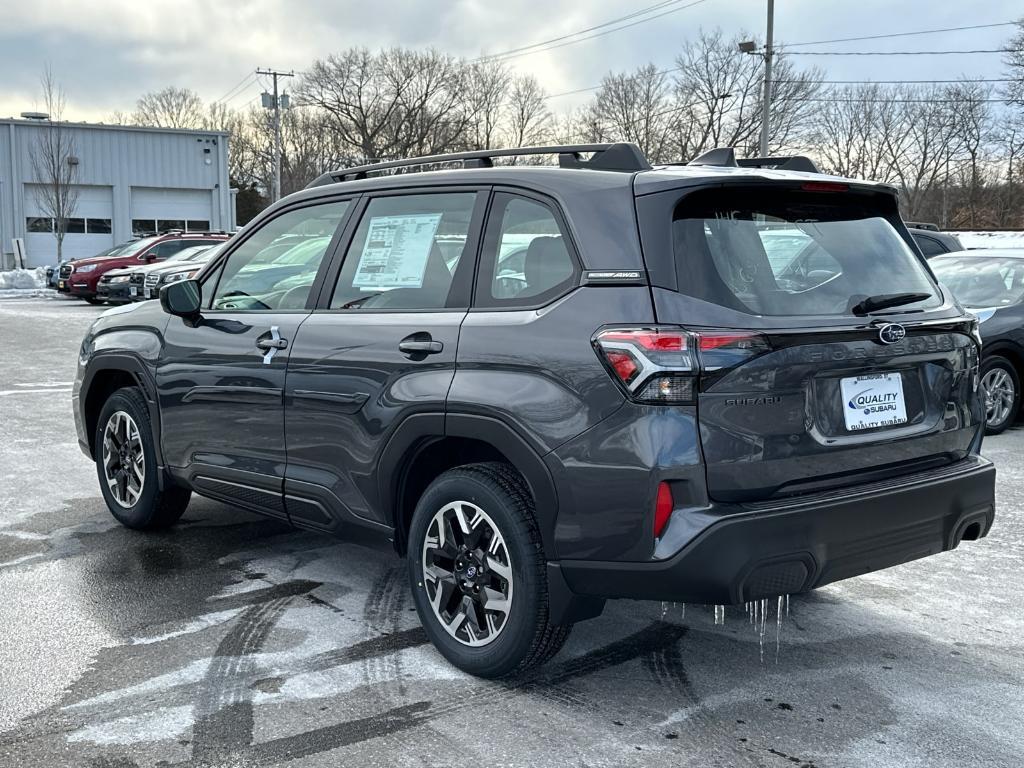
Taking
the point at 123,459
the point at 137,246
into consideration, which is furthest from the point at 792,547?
the point at 137,246

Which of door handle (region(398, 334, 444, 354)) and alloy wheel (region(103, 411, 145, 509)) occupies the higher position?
door handle (region(398, 334, 444, 354))

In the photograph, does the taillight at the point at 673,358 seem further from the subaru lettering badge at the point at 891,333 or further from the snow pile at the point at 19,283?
the snow pile at the point at 19,283

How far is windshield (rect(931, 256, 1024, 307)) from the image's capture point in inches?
370

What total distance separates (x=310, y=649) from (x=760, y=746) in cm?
169

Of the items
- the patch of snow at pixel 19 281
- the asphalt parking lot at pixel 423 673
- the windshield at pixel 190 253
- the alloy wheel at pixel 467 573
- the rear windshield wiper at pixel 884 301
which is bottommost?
the asphalt parking lot at pixel 423 673

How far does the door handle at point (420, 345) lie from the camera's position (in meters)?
3.79

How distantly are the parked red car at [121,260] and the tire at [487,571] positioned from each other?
77.2ft

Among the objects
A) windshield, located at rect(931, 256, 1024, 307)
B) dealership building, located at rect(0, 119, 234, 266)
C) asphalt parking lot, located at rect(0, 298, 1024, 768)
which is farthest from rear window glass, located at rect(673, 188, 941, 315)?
dealership building, located at rect(0, 119, 234, 266)

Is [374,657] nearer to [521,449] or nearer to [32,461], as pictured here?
[521,449]

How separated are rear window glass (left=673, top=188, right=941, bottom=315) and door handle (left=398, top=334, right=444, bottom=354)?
0.95m

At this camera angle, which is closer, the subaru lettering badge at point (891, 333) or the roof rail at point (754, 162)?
the subaru lettering badge at point (891, 333)

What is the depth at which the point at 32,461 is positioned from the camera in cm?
756

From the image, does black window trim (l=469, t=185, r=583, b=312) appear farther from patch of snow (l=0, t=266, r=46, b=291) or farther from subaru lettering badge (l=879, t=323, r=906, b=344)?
patch of snow (l=0, t=266, r=46, b=291)

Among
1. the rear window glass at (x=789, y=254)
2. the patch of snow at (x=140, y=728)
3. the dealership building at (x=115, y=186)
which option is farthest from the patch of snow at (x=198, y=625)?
the dealership building at (x=115, y=186)
